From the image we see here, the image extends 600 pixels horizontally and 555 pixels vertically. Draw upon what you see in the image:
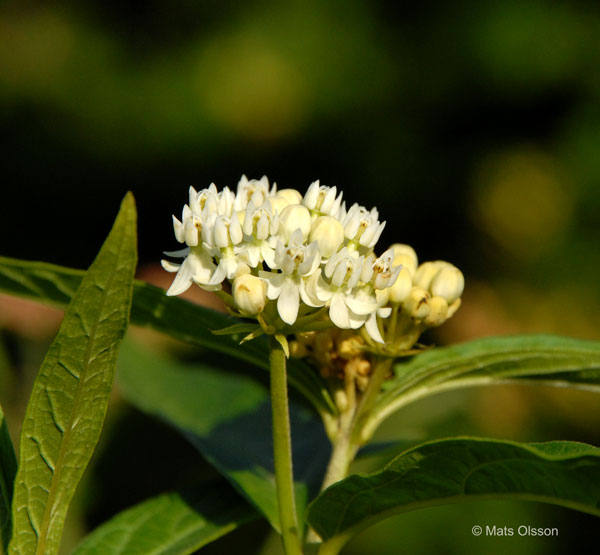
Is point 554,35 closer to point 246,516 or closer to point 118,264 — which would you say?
point 246,516

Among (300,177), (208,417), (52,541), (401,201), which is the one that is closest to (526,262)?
(401,201)

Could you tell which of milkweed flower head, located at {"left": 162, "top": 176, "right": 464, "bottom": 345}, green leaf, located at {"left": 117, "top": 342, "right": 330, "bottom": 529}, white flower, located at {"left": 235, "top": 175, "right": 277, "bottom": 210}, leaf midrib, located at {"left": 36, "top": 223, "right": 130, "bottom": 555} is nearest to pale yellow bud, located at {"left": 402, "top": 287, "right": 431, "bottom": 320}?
milkweed flower head, located at {"left": 162, "top": 176, "right": 464, "bottom": 345}

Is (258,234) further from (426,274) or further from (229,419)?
(229,419)

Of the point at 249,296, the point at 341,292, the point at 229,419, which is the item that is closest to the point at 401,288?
the point at 341,292

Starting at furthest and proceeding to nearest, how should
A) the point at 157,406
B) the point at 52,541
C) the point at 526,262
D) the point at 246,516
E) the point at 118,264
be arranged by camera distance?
the point at 526,262 → the point at 157,406 → the point at 246,516 → the point at 52,541 → the point at 118,264

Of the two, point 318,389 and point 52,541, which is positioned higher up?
point 318,389

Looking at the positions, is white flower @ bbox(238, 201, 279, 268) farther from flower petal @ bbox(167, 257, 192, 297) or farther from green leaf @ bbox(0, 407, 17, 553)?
green leaf @ bbox(0, 407, 17, 553)
